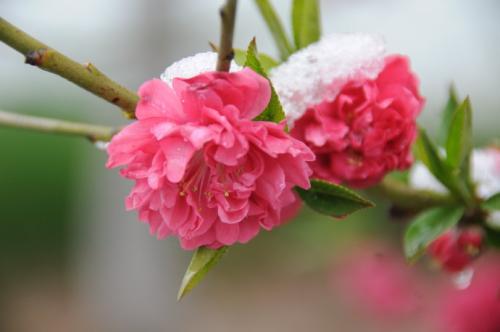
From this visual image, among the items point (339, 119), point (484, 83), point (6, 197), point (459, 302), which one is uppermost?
point (339, 119)

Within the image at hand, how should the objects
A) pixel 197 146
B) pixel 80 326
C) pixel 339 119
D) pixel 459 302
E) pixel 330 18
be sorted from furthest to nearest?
pixel 80 326, pixel 330 18, pixel 459 302, pixel 339 119, pixel 197 146

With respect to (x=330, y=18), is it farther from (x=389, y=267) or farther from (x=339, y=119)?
(x=339, y=119)

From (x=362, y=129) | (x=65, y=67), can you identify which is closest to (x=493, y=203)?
(x=362, y=129)

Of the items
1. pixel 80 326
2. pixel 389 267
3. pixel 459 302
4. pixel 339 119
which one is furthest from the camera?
pixel 80 326

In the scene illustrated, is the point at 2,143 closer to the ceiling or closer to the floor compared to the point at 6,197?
closer to the ceiling

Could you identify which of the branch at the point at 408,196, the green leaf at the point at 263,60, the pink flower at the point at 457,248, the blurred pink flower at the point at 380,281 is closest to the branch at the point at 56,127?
the green leaf at the point at 263,60

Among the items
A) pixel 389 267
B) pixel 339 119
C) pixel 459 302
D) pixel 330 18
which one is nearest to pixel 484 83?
pixel 330 18

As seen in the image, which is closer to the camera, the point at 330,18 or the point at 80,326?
the point at 330,18
